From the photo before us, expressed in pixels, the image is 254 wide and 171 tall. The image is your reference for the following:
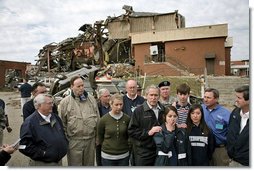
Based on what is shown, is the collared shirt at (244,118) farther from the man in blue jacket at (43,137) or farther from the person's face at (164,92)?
the man in blue jacket at (43,137)

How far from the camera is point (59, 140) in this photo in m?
2.45

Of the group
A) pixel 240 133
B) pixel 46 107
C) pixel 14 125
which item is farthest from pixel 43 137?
pixel 14 125

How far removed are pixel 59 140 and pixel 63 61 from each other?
15877 mm

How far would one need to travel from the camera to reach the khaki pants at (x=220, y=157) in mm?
2586

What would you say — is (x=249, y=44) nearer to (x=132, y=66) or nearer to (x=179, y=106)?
(x=179, y=106)

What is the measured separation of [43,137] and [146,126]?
2.94 feet

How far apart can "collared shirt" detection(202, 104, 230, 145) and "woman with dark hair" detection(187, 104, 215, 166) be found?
0.08 m

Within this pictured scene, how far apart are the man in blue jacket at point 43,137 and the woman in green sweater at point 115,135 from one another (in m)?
0.40

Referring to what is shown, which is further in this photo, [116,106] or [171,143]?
[116,106]

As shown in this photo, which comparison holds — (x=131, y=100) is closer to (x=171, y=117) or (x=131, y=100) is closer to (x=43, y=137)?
(x=171, y=117)

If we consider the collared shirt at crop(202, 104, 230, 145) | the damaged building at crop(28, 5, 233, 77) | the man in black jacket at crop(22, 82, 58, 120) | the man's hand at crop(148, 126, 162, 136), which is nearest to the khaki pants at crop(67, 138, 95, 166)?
the man in black jacket at crop(22, 82, 58, 120)

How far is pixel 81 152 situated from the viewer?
286cm

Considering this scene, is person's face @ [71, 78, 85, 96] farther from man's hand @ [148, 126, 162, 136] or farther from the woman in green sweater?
man's hand @ [148, 126, 162, 136]

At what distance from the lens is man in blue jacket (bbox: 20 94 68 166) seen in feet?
7.62
